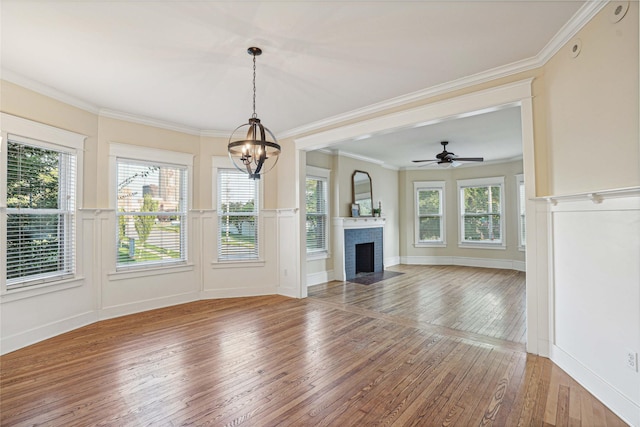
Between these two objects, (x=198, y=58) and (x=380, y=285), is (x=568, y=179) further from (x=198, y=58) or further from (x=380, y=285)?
(x=380, y=285)

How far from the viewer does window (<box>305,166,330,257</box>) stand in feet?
21.6

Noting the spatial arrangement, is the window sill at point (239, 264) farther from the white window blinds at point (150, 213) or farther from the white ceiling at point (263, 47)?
the white ceiling at point (263, 47)

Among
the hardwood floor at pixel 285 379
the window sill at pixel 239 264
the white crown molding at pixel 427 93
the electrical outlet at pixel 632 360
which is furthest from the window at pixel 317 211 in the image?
the electrical outlet at pixel 632 360

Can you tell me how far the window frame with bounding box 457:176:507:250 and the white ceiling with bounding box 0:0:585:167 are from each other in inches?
222

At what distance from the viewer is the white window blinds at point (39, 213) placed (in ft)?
11.0

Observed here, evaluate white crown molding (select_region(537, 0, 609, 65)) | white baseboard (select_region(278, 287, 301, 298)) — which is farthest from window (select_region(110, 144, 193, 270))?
white crown molding (select_region(537, 0, 609, 65))

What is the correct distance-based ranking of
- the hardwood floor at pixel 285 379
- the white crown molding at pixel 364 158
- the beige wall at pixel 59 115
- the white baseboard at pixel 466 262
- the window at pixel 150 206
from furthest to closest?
the white baseboard at pixel 466 262, the white crown molding at pixel 364 158, the window at pixel 150 206, the beige wall at pixel 59 115, the hardwood floor at pixel 285 379

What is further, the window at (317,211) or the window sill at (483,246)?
the window sill at (483,246)

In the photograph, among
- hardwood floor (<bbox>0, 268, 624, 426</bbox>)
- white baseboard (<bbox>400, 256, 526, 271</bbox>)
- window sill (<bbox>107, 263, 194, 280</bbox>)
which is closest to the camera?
hardwood floor (<bbox>0, 268, 624, 426</bbox>)

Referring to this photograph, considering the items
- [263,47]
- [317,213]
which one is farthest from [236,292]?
[263,47]

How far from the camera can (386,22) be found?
8.17 ft

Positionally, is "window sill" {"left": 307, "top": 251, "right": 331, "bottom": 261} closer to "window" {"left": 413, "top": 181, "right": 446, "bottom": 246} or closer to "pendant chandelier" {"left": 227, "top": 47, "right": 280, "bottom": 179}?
"window" {"left": 413, "top": 181, "right": 446, "bottom": 246}

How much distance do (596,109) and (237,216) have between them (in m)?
4.81

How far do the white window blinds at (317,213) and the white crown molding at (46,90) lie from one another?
3.76 meters
